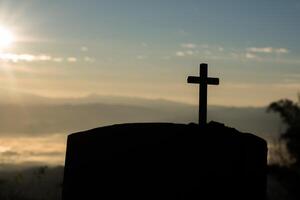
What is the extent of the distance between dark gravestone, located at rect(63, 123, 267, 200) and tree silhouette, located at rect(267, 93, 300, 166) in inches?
471

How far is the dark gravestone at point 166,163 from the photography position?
42.7ft

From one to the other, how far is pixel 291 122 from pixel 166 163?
13686 mm

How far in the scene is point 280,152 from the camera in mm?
25391

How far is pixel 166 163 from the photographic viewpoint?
13016 millimetres

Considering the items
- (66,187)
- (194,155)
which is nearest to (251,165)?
(194,155)

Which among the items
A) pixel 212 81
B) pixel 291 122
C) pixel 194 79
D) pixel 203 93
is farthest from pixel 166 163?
pixel 291 122

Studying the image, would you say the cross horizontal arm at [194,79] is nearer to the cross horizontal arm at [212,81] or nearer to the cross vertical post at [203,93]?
the cross vertical post at [203,93]

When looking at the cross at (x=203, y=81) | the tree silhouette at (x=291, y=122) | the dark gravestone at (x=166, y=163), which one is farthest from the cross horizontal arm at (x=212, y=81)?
the tree silhouette at (x=291, y=122)

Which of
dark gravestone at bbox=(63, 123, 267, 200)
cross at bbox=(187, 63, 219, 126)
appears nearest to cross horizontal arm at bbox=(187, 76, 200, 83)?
cross at bbox=(187, 63, 219, 126)

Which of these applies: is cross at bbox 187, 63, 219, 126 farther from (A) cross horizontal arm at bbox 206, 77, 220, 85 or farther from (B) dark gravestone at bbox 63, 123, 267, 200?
(B) dark gravestone at bbox 63, 123, 267, 200

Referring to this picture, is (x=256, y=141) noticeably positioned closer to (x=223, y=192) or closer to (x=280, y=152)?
(x=223, y=192)

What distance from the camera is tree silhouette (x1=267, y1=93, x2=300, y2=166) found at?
83.5 ft

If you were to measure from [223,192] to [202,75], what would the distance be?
2936 millimetres

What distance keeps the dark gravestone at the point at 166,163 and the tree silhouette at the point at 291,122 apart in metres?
12.0
